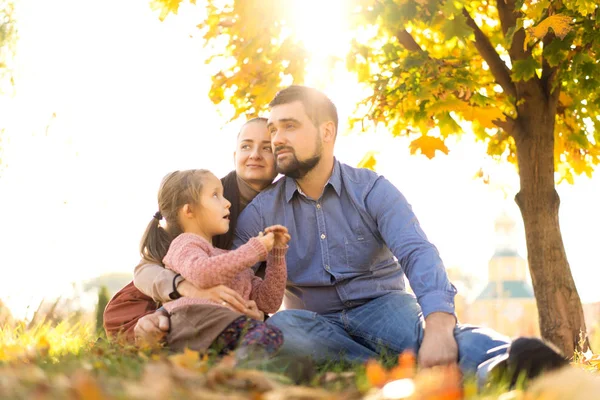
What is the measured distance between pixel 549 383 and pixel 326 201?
2.25 metres

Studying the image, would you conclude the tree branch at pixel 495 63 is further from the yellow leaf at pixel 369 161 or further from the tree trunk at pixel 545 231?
the yellow leaf at pixel 369 161

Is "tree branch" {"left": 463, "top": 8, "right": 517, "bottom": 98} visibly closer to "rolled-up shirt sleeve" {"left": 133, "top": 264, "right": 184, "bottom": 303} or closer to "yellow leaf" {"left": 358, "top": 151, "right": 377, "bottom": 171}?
"yellow leaf" {"left": 358, "top": 151, "right": 377, "bottom": 171}

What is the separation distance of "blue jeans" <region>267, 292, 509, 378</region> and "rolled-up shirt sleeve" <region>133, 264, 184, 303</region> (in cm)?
60

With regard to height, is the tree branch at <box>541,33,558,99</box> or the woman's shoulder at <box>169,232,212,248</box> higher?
the tree branch at <box>541,33,558,99</box>

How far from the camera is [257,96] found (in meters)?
6.63

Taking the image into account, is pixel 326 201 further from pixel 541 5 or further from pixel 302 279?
pixel 541 5

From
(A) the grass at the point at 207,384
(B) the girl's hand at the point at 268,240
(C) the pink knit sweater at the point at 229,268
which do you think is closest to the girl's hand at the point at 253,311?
(C) the pink knit sweater at the point at 229,268

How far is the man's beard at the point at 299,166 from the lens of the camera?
426 centimetres

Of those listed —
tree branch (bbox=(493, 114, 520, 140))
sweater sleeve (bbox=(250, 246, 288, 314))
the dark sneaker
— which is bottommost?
the dark sneaker

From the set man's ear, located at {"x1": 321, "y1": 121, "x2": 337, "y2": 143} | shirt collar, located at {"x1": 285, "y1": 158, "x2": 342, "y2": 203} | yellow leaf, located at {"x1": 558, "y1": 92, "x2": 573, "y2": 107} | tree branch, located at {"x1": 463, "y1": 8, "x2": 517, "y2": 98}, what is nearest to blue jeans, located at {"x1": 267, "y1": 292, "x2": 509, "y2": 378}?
shirt collar, located at {"x1": 285, "y1": 158, "x2": 342, "y2": 203}

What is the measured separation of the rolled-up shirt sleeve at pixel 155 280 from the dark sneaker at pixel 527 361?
5.44 ft

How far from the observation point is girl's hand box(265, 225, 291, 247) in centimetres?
375

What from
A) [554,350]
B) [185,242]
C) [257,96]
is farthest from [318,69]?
[554,350]

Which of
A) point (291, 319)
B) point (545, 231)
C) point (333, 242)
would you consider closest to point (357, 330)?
point (291, 319)
